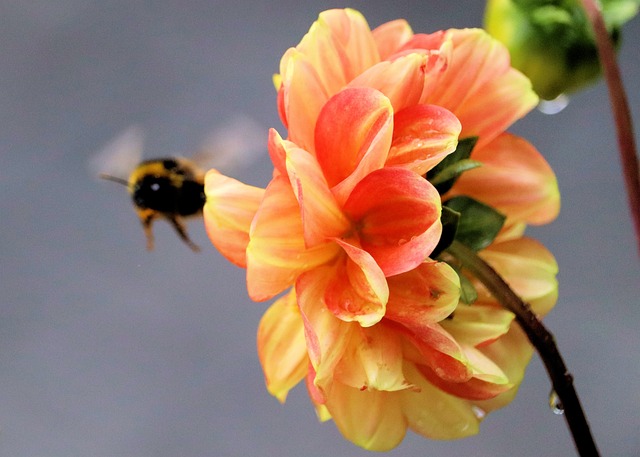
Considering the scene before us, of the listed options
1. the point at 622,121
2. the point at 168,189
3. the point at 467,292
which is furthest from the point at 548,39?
the point at 168,189

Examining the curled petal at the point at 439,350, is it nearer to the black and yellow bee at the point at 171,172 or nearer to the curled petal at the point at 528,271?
the curled petal at the point at 528,271

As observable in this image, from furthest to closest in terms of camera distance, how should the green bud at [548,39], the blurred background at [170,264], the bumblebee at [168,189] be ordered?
the blurred background at [170,264], the bumblebee at [168,189], the green bud at [548,39]

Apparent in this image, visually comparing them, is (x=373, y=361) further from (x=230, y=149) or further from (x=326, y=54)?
(x=230, y=149)

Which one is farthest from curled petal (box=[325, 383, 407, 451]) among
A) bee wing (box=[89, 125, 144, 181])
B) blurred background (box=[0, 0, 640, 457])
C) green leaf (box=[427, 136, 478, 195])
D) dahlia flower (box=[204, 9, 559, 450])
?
blurred background (box=[0, 0, 640, 457])

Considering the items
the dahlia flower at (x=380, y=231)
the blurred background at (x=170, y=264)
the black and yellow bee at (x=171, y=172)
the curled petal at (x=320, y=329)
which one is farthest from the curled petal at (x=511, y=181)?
the blurred background at (x=170, y=264)

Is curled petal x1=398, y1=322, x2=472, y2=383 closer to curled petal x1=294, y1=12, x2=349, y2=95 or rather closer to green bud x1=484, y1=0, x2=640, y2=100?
curled petal x1=294, y1=12, x2=349, y2=95
